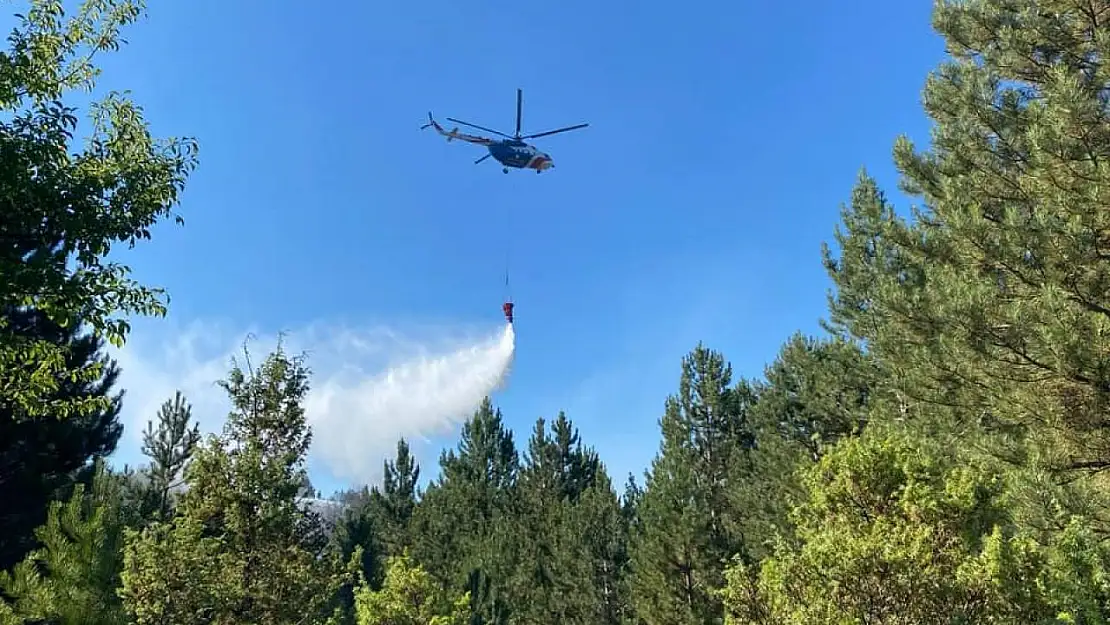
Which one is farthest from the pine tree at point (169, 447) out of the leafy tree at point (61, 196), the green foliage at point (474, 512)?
the leafy tree at point (61, 196)

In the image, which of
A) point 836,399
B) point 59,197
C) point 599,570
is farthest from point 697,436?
point 59,197

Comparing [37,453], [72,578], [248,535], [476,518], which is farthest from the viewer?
[476,518]

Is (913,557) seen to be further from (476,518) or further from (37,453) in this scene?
(476,518)

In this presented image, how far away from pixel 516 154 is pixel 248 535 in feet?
113

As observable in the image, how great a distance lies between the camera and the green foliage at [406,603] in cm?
1888

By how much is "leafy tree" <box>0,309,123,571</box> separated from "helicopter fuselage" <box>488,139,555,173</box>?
27315mm

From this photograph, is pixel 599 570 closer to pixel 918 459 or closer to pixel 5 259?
pixel 918 459

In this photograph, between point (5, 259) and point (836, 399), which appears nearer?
point (5, 259)

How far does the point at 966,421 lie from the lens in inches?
602

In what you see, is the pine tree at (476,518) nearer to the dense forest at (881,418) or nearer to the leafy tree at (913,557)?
the dense forest at (881,418)

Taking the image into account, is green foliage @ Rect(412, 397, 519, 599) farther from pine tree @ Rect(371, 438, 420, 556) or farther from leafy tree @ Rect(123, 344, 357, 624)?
leafy tree @ Rect(123, 344, 357, 624)

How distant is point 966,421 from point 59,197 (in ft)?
54.2

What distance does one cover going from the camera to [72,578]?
1294 centimetres

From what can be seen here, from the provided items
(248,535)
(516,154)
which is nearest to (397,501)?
(516,154)
